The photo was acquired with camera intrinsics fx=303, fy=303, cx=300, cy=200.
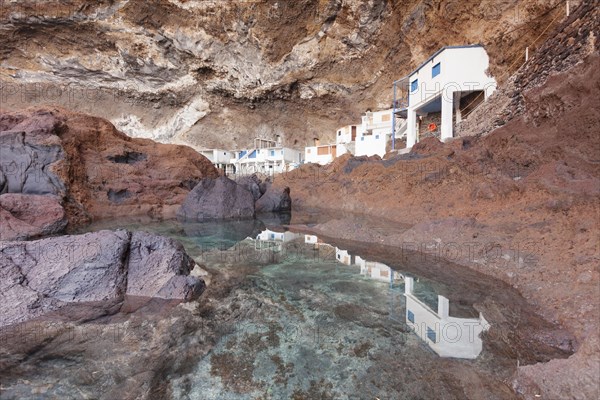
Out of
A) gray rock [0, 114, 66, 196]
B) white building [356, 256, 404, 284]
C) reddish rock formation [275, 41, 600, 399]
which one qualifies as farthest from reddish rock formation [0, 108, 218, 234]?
reddish rock formation [275, 41, 600, 399]

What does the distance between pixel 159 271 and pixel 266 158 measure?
2991cm

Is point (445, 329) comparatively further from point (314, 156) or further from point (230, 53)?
point (314, 156)

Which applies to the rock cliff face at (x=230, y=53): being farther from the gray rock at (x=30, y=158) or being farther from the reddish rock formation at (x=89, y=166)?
the gray rock at (x=30, y=158)

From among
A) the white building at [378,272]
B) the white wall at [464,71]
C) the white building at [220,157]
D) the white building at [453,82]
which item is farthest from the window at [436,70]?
the white building at [220,157]

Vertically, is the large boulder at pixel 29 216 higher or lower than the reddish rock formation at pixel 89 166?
lower

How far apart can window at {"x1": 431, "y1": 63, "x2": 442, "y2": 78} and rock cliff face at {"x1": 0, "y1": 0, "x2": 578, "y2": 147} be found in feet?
7.44

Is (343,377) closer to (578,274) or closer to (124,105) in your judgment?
(578,274)

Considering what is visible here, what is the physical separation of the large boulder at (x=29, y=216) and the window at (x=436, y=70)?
16744mm

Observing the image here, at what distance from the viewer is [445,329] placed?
3.32m

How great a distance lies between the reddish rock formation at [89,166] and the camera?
32.0ft

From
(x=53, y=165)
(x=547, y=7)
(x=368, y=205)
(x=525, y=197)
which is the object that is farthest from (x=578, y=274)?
(x=547, y=7)

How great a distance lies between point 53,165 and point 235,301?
1006 cm

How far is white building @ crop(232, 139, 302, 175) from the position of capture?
33.7 metres

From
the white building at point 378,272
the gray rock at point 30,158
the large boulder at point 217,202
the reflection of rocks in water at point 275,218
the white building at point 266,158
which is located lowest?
the white building at point 378,272
